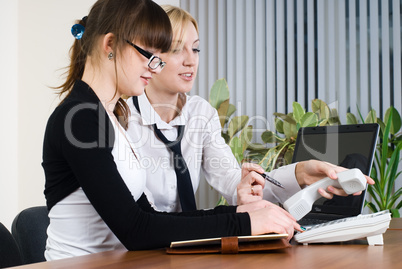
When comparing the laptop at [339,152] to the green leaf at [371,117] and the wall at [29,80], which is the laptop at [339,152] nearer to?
the green leaf at [371,117]

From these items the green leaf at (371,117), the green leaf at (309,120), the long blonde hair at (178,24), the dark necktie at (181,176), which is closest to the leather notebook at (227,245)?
the dark necktie at (181,176)

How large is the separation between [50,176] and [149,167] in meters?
0.69

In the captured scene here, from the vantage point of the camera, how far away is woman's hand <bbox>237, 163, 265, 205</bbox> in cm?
167

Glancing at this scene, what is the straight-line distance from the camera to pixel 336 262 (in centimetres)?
104

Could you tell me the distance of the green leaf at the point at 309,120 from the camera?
397 centimetres

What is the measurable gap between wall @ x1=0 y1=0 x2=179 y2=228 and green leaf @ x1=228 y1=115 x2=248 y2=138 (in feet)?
5.54

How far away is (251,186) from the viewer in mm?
1695

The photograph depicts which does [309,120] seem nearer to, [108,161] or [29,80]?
[29,80]

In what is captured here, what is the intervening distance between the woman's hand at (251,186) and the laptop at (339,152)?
230 mm

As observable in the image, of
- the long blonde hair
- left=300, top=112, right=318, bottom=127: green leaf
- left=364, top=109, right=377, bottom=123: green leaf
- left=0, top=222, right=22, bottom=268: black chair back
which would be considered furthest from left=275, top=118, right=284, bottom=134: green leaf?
left=0, top=222, right=22, bottom=268: black chair back

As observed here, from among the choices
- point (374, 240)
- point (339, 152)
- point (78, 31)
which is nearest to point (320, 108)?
point (339, 152)

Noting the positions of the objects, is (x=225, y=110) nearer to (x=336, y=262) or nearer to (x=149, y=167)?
(x=149, y=167)

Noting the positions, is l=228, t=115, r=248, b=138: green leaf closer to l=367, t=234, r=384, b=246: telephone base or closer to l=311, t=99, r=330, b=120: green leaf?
l=311, t=99, r=330, b=120: green leaf

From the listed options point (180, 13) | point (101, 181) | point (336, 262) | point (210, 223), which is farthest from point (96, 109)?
point (180, 13)
